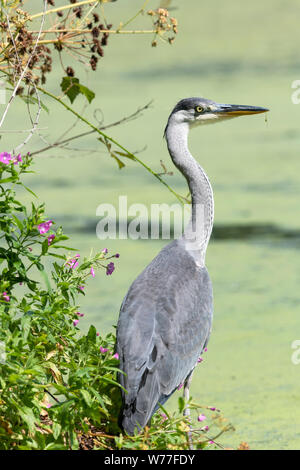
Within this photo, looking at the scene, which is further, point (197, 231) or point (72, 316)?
point (197, 231)

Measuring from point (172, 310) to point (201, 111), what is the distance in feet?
3.29

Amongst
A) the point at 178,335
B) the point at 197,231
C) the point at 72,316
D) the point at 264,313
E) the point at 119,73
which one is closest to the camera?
the point at 72,316

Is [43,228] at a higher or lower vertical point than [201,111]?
lower

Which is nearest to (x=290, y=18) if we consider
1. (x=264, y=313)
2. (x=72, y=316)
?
(x=264, y=313)

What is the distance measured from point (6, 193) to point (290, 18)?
33.6 feet

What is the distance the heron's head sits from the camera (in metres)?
3.46

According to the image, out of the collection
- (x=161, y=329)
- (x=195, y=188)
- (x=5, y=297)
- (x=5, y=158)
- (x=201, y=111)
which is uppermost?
(x=201, y=111)

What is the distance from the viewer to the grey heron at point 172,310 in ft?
8.54

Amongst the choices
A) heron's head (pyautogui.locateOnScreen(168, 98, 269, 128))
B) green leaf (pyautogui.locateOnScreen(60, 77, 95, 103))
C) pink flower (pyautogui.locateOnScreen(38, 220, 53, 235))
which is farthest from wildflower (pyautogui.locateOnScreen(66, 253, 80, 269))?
heron's head (pyautogui.locateOnScreen(168, 98, 269, 128))

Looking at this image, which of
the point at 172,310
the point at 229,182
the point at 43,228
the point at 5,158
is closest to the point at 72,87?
the point at 5,158

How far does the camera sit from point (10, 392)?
6.79 ft

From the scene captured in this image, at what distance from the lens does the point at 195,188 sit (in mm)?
3396

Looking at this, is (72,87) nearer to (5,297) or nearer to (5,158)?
(5,158)

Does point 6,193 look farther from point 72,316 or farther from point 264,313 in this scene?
point 264,313
